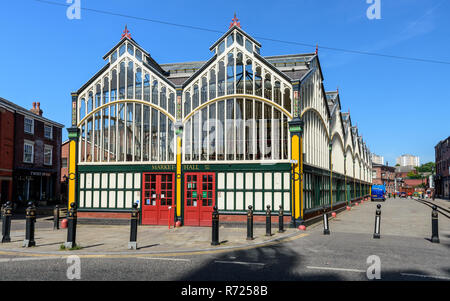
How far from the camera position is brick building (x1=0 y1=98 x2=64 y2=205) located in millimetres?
31547

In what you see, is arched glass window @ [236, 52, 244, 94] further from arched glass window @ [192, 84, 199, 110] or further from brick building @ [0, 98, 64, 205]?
brick building @ [0, 98, 64, 205]

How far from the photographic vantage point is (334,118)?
28906 millimetres

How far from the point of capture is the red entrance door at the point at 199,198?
17.5m

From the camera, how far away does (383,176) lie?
12456 cm

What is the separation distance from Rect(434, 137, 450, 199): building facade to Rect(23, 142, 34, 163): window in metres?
60.7

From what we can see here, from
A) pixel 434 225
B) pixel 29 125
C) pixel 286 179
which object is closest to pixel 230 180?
pixel 286 179

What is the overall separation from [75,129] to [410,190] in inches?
3318

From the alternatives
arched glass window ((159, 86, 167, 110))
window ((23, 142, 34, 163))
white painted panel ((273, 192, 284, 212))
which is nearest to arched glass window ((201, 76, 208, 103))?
arched glass window ((159, 86, 167, 110))

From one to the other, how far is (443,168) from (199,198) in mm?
62216

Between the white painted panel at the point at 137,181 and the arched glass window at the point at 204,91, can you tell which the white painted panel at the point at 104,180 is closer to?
the white painted panel at the point at 137,181

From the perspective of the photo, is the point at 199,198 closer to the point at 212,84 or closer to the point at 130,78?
the point at 212,84
